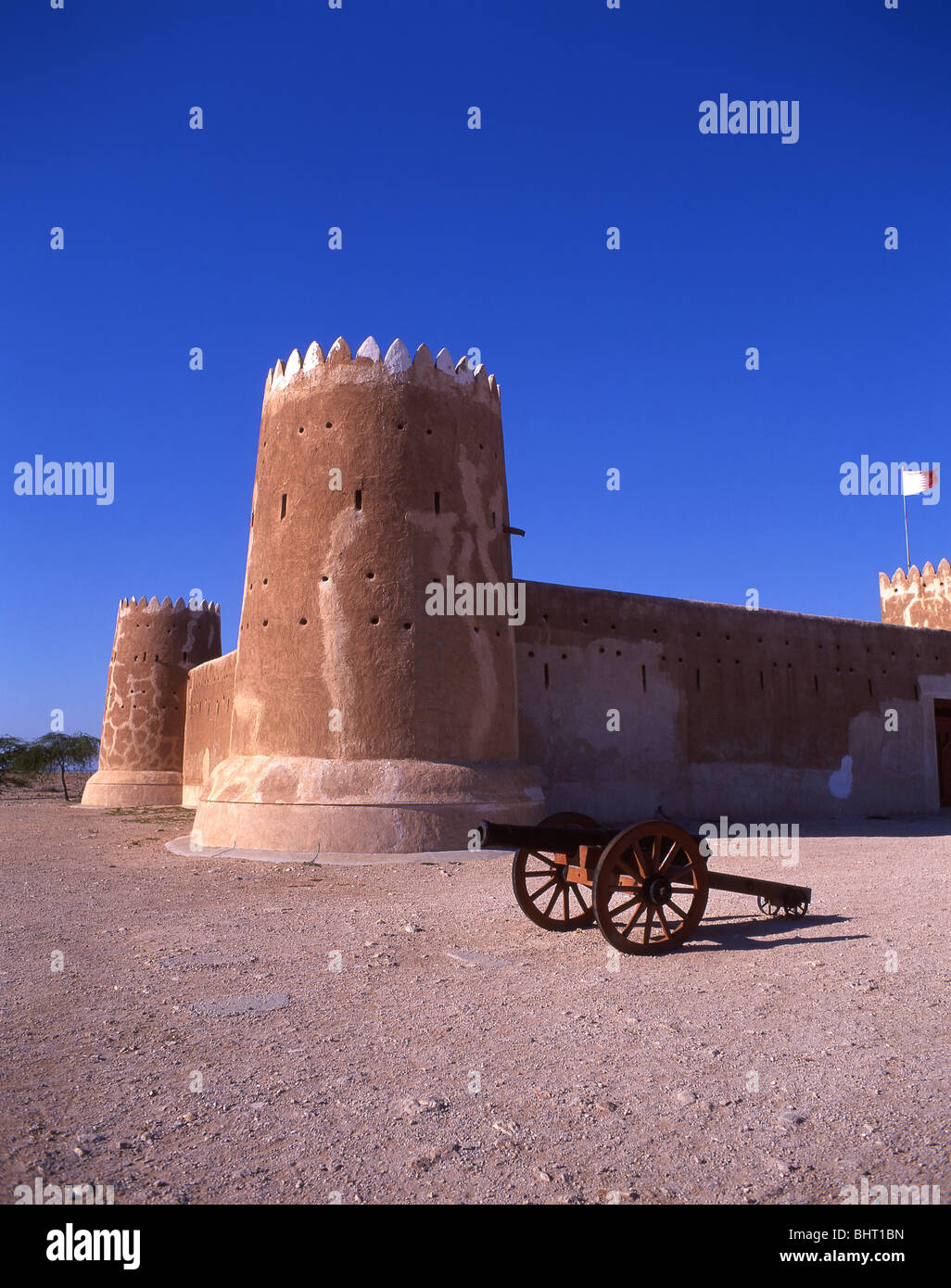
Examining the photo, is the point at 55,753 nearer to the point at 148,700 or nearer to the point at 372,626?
the point at 148,700

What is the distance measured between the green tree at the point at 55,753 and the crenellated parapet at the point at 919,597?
3295 cm

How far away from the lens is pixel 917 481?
24.9 m

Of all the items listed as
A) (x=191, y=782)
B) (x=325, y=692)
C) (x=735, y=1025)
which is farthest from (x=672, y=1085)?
(x=191, y=782)

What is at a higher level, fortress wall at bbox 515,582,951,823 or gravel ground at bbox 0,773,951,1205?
fortress wall at bbox 515,582,951,823

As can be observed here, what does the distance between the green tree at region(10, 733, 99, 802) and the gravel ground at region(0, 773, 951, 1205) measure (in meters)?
37.5

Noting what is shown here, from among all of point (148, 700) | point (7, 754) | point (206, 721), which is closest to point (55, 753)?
point (7, 754)

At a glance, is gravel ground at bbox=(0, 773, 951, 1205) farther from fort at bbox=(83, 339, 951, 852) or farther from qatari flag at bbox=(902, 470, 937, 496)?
qatari flag at bbox=(902, 470, 937, 496)

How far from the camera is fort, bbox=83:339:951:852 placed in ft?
38.5

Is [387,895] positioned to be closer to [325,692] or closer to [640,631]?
[325,692]

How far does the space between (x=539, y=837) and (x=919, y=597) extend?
21194 mm

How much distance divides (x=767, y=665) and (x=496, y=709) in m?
7.60

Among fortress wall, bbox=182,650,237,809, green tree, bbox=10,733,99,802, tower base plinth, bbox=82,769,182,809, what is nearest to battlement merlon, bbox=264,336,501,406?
fortress wall, bbox=182,650,237,809
